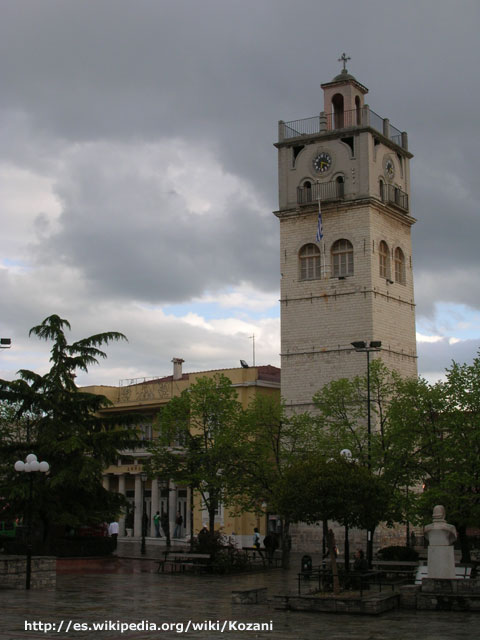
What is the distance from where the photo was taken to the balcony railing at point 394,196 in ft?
173

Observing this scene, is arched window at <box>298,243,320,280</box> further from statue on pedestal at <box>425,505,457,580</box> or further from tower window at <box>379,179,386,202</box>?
statue on pedestal at <box>425,505,457,580</box>

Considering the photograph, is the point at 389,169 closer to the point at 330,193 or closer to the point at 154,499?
the point at 330,193

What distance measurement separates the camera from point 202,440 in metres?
41.0

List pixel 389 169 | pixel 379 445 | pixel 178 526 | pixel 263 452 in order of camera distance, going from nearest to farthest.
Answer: pixel 379 445 < pixel 263 452 < pixel 389 169 < pixel 178 526

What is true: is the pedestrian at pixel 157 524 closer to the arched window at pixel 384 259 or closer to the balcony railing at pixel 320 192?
the arched window at pixel 384 259

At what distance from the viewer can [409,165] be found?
5634 centimetres

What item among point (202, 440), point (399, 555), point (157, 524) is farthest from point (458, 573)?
point (157, 524)

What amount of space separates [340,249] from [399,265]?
14.1 ft

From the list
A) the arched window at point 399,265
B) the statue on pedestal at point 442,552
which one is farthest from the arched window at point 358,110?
the statue on pedestal at point 442,552

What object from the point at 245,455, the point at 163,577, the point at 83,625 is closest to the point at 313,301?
the point at 245,455

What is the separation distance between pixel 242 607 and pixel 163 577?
418 inches

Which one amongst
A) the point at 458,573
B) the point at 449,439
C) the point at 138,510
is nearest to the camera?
the point at 458,573

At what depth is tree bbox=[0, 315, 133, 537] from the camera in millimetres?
38969

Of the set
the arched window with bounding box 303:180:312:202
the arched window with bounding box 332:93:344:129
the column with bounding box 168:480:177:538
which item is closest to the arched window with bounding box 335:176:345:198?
the arched window with bounding box 303:180:312:202
